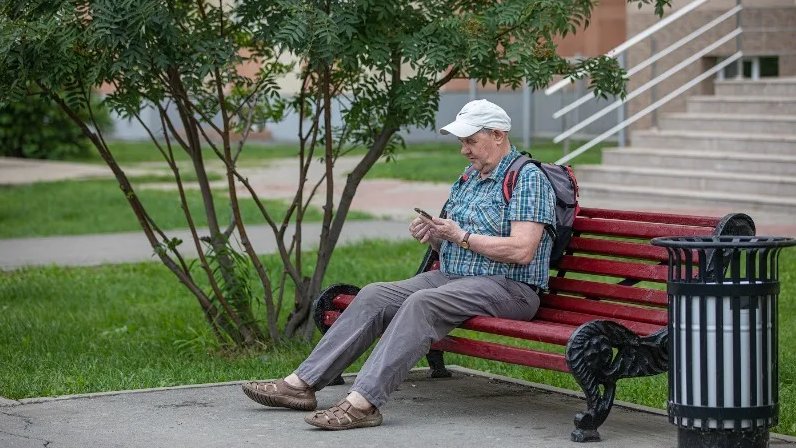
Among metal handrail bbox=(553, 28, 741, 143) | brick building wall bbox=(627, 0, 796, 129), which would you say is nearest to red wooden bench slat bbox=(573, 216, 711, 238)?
metal handrail bbox=(553, 28, 741, 143)

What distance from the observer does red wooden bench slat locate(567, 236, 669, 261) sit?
6.25m

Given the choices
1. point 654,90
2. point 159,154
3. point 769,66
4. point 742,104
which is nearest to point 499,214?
point 742,104

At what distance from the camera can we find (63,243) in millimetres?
13594

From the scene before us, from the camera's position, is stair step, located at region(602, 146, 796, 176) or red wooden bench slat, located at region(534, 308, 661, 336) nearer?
red wooden bench slat, located at region(534, 308, 661, 336)

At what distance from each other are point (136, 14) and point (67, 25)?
37 centimetres

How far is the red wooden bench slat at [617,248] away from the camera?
20.5 feet

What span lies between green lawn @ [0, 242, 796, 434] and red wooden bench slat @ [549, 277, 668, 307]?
0.60m

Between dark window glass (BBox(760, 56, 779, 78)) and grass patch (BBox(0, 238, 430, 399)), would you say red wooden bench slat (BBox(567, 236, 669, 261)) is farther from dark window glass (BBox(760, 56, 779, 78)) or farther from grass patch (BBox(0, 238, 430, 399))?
dark window glass (BBox(760, 56, 779, 78))

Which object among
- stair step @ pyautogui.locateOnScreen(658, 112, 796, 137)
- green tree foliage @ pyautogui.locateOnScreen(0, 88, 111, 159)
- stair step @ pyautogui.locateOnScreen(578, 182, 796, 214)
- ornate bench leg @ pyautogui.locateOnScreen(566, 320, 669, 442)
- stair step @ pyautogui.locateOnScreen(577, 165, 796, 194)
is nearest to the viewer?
ornate bench leg @ pyautogui.locateOnScreen(566, 320, 669, 442)

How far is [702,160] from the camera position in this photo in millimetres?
14969

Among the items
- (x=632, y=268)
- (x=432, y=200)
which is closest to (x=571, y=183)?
(x=632, y=268)

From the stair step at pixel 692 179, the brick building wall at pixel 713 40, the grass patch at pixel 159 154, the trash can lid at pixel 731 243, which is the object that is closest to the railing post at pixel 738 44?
the brick building wall at pixel 713 40

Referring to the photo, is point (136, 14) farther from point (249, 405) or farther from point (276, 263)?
point (276, 263)

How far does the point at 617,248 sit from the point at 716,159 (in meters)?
8.62
